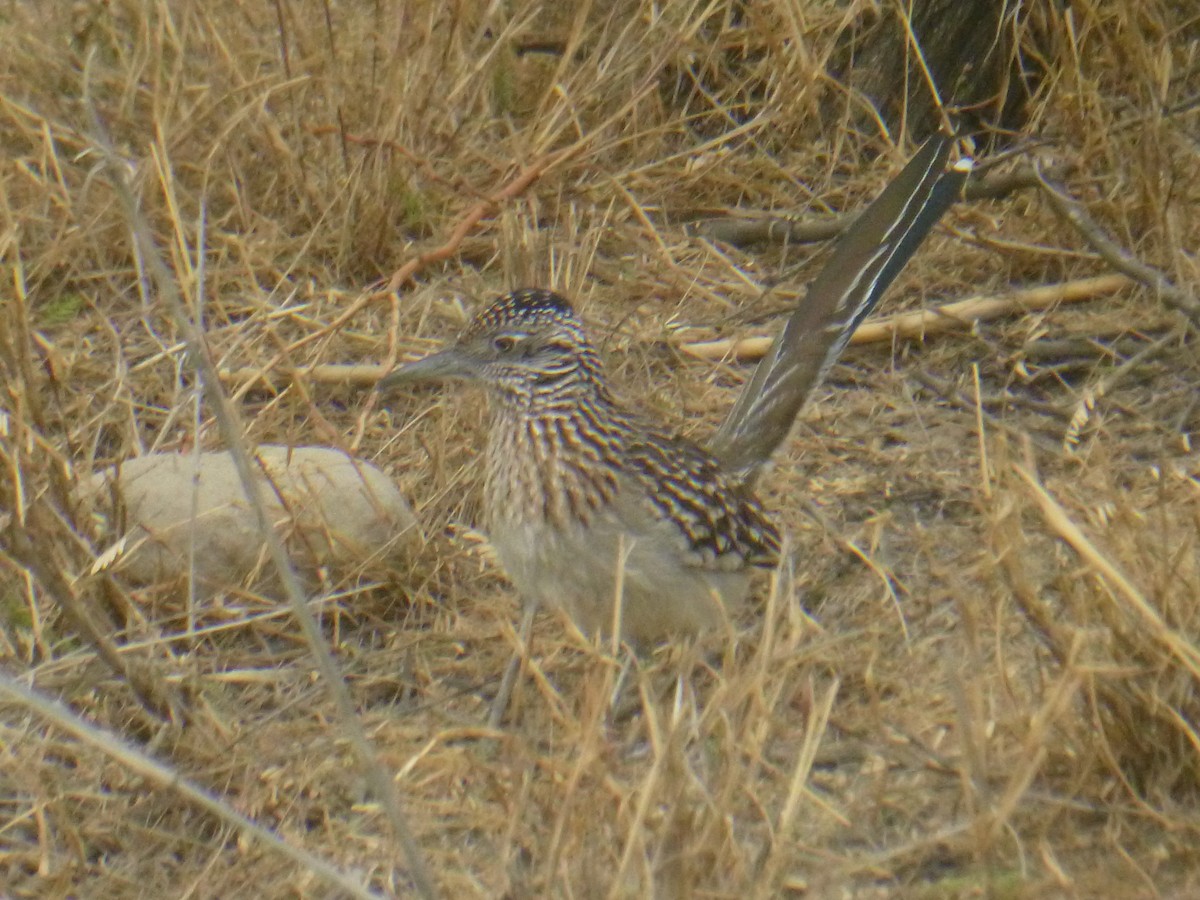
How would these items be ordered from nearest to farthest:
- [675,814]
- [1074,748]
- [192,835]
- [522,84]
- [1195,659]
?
[675,814]
[1195,659]
[1074,748]
[192,835]
[522,84]

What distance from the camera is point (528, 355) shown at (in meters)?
4.18

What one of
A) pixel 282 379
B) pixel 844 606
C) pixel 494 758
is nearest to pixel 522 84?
pixel 282 379

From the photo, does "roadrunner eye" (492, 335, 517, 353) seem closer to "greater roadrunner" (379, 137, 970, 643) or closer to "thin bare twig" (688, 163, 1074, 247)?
"greater roadrunner" (379, 137, 970, 643)

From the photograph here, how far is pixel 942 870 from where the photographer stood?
312cm

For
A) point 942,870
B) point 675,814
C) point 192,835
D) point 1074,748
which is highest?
point 675,814

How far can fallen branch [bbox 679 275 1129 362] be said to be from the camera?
5160mm

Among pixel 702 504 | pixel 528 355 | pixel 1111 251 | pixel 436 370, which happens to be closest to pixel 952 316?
pixel 1111 251

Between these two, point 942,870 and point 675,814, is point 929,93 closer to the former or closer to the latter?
point 942,870

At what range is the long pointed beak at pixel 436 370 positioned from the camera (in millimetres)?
4242

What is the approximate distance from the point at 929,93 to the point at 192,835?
380cm

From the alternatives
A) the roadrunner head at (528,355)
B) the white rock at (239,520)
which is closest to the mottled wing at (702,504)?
the roadrunner head at (528,355)

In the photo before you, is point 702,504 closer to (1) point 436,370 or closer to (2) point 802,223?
(1) point 436,370

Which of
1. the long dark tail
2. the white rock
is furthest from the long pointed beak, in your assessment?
the long dark tail

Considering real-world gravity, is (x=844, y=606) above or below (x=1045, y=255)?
below
